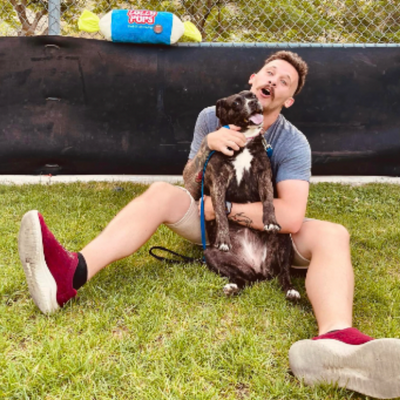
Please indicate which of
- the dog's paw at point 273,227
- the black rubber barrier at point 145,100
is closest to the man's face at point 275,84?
the dog's paw at point 273,227

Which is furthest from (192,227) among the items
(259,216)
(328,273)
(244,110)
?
(328,273)

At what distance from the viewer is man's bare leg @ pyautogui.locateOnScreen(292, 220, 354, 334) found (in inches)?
74.9

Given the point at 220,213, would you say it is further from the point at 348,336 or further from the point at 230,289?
the point at 348,336

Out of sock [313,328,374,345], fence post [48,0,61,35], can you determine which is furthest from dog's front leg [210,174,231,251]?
fence post [48,0,61,35]

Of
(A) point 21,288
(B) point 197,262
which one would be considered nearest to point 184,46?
(B) point 197,262

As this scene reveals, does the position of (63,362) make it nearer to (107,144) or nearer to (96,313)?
(96,313)

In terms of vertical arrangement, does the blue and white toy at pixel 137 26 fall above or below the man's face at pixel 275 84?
above

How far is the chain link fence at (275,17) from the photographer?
530 centimetres

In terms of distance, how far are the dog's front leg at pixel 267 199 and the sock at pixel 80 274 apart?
0.99m

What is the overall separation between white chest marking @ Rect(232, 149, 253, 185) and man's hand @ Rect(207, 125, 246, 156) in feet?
0.28

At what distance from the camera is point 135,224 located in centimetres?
237

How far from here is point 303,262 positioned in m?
2.57

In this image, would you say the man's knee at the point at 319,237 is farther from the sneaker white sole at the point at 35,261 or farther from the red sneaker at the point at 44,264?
the sneaker white sole at the point at 35,261

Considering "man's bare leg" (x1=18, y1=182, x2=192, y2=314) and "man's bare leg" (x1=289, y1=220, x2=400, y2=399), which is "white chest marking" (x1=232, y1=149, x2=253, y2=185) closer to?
"man's bare leg" (x1=18, y1=182, x2=192, y2=314)
